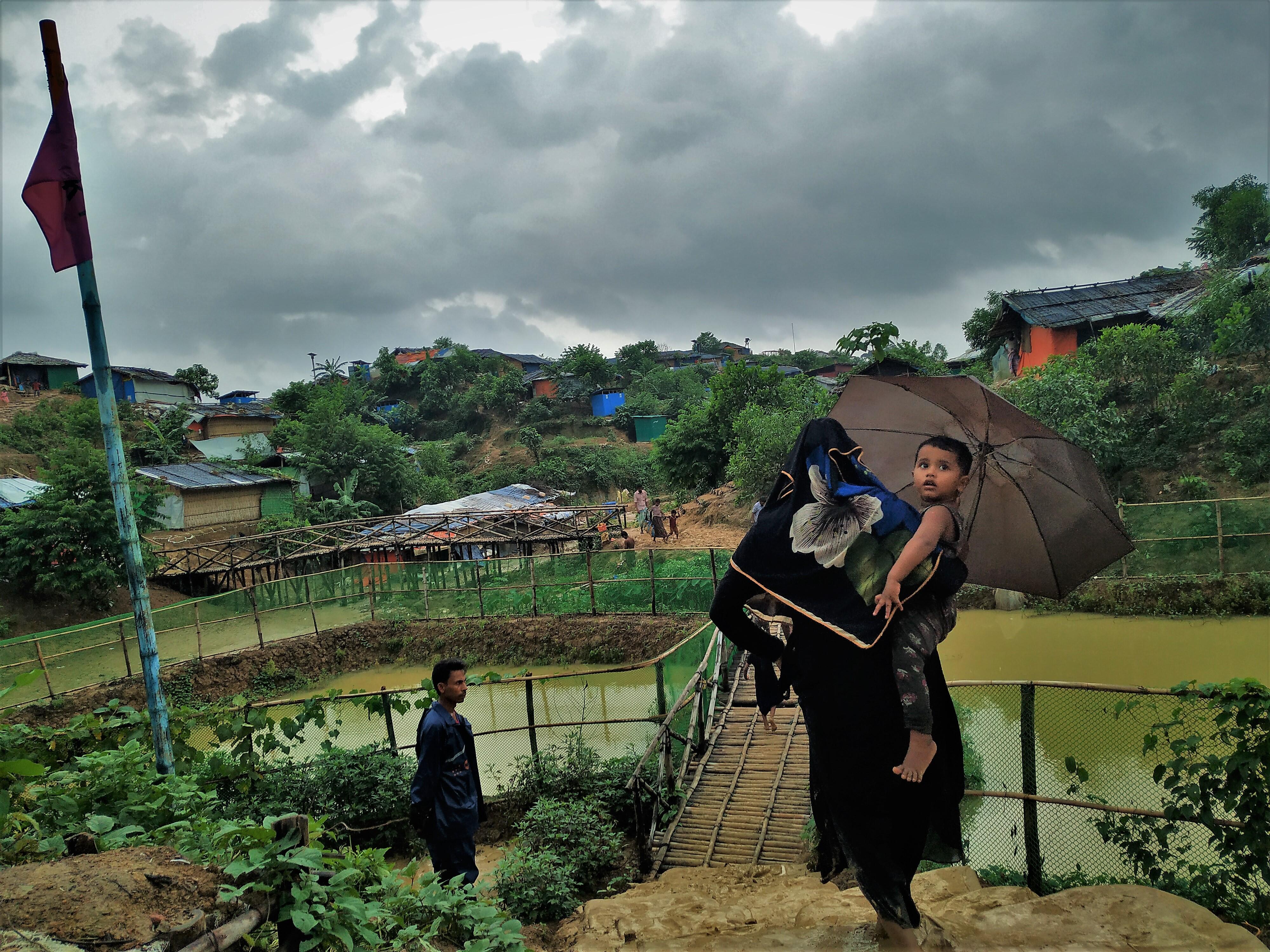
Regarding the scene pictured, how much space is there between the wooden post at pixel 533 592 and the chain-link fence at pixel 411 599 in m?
0.03

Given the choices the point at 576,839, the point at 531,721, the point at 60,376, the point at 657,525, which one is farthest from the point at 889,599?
the point at 60,376

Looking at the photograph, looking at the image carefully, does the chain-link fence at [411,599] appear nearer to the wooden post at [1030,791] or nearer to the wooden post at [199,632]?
the wooden post at [199,632]

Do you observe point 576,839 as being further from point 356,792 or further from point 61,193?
point 61,193

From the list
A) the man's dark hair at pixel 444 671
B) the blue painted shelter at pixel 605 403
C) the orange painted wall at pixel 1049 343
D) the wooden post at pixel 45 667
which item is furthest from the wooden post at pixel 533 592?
the blue painted shelter at pixel 605 403

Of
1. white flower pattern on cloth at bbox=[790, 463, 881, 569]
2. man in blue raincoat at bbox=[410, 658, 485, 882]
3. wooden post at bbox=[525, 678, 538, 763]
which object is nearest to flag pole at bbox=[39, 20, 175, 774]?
man in blue raincoat at bbox=[410, 658, 485, 882]

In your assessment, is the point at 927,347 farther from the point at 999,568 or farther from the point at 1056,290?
the point at 999,568

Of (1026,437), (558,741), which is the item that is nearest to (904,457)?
(1026,437)

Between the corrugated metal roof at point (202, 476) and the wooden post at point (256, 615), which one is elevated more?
the corrugated metal roof at point (202, 476)

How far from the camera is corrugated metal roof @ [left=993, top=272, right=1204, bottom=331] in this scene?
21.5 metres

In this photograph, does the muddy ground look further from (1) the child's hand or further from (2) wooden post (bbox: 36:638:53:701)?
(2) wooden post (bbox: 36:638:53:701)

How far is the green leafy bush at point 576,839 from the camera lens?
489 cm

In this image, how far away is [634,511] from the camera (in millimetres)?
28578

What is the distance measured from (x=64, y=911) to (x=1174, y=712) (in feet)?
13.7

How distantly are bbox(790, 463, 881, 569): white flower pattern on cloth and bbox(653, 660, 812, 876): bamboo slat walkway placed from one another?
3.18m
